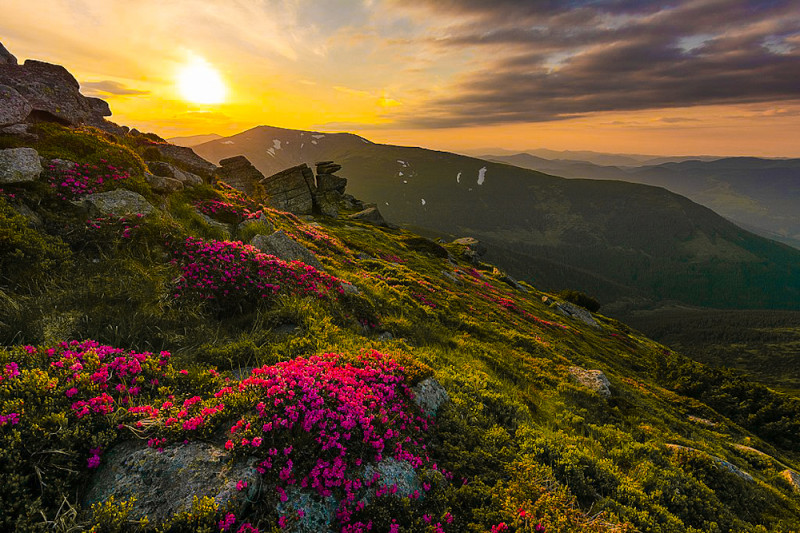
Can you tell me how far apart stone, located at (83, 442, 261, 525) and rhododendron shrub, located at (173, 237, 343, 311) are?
630 cm

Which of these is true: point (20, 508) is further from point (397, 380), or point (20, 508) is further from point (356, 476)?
point (397, 380)

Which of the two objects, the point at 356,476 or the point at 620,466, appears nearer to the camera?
the point at 356,476

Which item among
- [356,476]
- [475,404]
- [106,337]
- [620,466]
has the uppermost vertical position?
[106,337]

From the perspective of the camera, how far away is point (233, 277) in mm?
12375

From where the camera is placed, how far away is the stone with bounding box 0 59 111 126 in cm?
2028

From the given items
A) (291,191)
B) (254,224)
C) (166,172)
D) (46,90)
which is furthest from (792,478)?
(291,191)

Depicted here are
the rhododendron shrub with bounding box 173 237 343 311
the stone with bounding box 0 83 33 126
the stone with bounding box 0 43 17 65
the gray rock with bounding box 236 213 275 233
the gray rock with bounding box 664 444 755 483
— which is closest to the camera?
the rhododendron shrub with bounding box 173 237 343 311

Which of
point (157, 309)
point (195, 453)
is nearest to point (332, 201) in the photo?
point (157, 309)

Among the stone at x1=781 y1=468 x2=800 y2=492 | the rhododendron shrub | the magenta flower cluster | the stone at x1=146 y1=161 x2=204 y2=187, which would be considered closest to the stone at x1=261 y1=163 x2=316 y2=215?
the stone at x1=146 y1=161 x2=204 y2=187

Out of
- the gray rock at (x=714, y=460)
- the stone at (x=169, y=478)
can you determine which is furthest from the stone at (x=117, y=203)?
the gray rock at (x=714, y=460)

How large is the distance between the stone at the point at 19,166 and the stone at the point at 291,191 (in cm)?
5634

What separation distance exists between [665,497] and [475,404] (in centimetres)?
585

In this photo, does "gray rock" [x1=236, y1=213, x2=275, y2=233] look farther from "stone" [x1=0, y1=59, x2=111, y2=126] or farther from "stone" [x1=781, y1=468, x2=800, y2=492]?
"stone" [x1=781, y1=468, x2=800, y2=492]

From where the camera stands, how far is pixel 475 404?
438 inches
